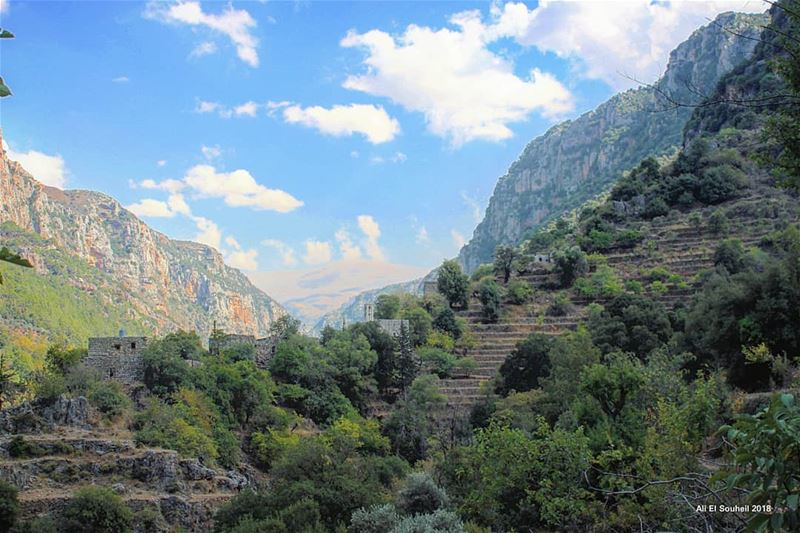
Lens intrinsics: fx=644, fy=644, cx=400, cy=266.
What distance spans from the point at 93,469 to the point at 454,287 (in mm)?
29718

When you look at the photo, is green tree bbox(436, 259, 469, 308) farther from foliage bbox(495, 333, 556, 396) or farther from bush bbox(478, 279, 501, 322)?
foliage bbox(495, 333, 556, 396)

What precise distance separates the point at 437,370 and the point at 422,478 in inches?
810

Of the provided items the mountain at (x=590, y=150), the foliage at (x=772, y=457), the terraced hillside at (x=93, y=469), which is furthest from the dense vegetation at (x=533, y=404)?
the mountain at (x=590, y=150)

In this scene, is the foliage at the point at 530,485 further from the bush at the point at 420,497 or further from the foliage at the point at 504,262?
the foliage at the point at 504,262

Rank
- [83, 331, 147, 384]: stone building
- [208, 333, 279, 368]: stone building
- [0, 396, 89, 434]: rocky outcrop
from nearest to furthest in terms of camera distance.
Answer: [0, 396, 89, 434]: rocky outcrop, [83, 331, 147, 384]: stone building, [208, 333, 279, 368]: stone building

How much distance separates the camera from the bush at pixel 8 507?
1270 cm

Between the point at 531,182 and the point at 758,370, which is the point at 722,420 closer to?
the point at 758,370

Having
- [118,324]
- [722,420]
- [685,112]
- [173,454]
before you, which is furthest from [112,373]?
[685,112]

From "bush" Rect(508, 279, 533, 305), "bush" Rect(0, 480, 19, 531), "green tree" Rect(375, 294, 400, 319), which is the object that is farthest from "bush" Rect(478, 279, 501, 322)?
"bush" Rect(0, 480, 19, 531)

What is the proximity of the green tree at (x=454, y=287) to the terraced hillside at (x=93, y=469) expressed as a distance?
26.3 metres

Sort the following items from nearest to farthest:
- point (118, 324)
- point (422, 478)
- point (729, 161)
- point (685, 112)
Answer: point (422, 478), point (729, 161), point (118, 324), point (685, 112)

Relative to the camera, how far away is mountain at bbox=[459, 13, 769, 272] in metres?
92.6

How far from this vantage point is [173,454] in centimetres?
Answer: 1750

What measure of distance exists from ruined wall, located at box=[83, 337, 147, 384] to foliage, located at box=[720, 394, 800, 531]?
2337 cm
